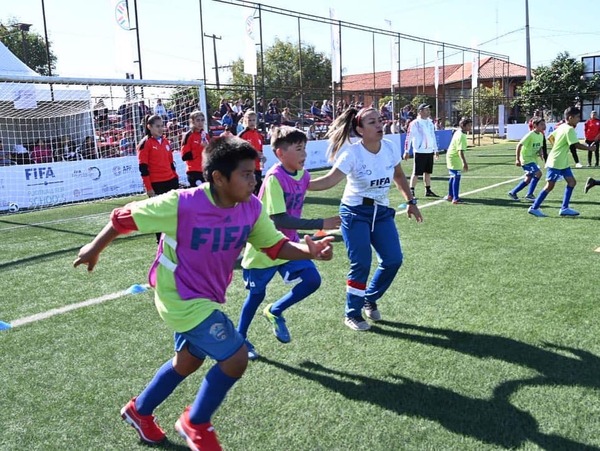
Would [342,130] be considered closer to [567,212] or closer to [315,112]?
[567,212]

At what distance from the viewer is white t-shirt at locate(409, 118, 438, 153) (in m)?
13.7

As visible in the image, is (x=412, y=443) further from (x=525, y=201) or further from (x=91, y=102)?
(x=91, y=102)

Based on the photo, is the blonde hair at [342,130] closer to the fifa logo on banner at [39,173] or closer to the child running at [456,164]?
the child running at [456,164]

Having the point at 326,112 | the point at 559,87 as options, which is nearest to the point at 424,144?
the point at 326,112

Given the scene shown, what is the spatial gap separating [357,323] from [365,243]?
722mm

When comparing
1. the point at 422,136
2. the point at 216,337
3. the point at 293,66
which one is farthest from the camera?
the point at 293,66

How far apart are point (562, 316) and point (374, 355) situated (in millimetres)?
1911

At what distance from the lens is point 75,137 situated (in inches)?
657

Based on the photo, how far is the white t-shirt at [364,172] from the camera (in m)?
4.80

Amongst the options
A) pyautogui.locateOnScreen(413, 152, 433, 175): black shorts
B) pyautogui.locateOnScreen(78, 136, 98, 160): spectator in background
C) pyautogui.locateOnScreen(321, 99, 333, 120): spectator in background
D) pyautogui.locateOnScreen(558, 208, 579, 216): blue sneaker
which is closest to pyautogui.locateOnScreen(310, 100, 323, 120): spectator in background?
pyautogui.locateOnScreen(321, 99, 333, 120): spectator in background

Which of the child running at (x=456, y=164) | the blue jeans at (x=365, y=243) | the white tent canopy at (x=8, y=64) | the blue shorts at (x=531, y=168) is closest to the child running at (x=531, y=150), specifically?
the blue shorts at (x=531, y=168)

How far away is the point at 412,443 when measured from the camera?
3.14 metres

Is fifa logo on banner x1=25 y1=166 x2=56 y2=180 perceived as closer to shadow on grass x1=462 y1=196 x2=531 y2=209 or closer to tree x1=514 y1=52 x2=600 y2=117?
shadow on grass x1=462 y1=196 x2=531 y2=209

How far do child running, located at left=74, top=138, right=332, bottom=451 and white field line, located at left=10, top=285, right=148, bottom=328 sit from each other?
9.88ft
